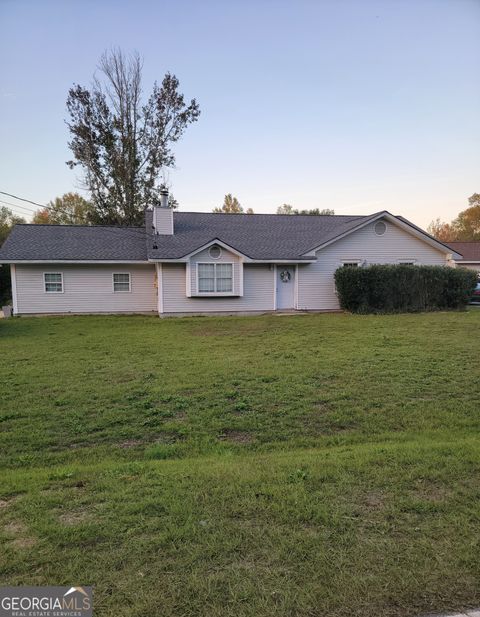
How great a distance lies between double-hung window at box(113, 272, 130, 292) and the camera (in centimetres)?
1792

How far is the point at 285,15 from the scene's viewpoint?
33.0 ft

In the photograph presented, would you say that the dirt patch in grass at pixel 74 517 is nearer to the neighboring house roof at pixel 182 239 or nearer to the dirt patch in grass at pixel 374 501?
the dirt patch in grass at pixel 374 501

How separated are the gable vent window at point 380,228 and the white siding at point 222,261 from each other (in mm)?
6730

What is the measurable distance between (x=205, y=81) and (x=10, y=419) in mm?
15078

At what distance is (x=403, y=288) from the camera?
667 inches

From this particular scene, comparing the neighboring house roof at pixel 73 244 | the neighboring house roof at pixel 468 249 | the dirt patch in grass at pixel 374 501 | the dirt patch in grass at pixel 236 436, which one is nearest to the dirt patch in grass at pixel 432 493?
the dirt patch in grass at pixel 374 501

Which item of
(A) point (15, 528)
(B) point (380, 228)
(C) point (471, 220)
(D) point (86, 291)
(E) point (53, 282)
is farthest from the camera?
(C) point (471, 220)

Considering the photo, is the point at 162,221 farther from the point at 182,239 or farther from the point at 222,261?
the point at 222,261

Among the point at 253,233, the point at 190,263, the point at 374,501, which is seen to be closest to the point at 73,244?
the point at 190,263

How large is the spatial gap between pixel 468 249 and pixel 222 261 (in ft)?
91.6

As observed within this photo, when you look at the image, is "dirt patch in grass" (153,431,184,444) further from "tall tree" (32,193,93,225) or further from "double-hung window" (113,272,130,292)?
"tall tree" (32,193,93,225)

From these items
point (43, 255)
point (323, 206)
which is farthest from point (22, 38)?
point (323, 206)

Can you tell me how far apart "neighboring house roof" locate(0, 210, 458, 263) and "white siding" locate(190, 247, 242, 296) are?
35cm

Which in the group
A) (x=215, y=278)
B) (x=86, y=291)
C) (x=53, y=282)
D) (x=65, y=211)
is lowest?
(x=86, y=291)
